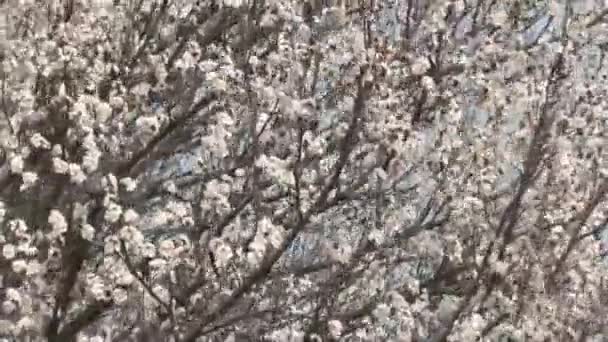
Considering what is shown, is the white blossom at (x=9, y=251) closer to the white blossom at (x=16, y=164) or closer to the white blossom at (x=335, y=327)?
the white blossom at (x=16, y=164)

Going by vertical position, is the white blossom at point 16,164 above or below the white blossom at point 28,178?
above

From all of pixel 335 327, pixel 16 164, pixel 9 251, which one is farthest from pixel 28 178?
pixel 335 327

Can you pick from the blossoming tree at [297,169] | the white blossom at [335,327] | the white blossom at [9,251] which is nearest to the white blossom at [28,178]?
the blossoming tree at [297,169]

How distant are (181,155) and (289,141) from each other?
1689mm

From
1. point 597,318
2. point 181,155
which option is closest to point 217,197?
point 181,155

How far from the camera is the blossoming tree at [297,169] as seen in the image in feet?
25.1

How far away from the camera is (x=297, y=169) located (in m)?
7.53

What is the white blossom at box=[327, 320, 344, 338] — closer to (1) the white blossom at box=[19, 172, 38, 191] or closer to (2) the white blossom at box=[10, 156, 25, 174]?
(1) the white blossom at box=[19, 172, 38, 191]

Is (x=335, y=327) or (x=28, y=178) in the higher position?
(x=28, y=178)

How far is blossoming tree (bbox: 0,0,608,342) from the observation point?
7.66 metres

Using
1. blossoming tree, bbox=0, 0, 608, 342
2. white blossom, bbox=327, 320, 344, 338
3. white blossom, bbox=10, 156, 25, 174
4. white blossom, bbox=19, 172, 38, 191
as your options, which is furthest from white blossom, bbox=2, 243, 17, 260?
white blossom, bbox=327, 320, 344, 338

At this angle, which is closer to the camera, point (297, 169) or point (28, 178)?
point (297, 169)

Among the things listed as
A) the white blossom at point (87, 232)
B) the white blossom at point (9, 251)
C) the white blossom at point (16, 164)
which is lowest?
the white blossom at point (9, 251)

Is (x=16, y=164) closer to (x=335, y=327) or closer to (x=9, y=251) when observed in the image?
(x=9, y=251)
